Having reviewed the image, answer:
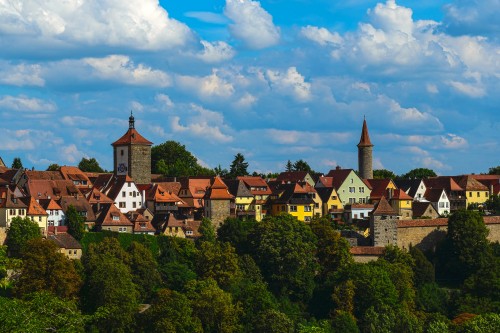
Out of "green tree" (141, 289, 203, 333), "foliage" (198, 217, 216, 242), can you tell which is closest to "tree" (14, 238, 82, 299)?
"green tree" (141, 289, 203, 333)

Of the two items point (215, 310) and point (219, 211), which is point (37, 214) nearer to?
point (219, 211)

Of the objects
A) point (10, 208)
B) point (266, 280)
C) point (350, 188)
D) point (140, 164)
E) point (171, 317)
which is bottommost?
point (171, 317)

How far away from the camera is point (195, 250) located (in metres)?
69.2

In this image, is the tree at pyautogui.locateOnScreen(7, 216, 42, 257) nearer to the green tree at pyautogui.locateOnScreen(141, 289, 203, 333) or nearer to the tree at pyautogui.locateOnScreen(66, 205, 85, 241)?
the tree at pyautogui.locateOnScreen(66, 205, 85, 241)

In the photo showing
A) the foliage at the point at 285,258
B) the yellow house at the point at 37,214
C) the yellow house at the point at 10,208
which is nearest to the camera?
the yellow house at the point at 10,208

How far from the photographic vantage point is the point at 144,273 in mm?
63938

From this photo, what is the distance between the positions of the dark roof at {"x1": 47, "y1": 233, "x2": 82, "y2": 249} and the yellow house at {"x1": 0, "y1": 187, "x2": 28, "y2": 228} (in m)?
2.67

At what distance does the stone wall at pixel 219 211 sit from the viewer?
77.0m

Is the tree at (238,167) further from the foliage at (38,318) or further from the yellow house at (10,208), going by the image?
the foliage at (38,318)

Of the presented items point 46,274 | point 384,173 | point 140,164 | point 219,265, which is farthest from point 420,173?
point 46,274

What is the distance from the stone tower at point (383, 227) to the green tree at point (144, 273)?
18323 mm

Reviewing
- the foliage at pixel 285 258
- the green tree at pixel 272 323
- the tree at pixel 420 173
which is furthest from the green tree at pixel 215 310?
the tree at pixel 420 173

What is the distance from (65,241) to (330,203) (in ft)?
87.2

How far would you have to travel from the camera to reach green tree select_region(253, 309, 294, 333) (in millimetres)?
60312
